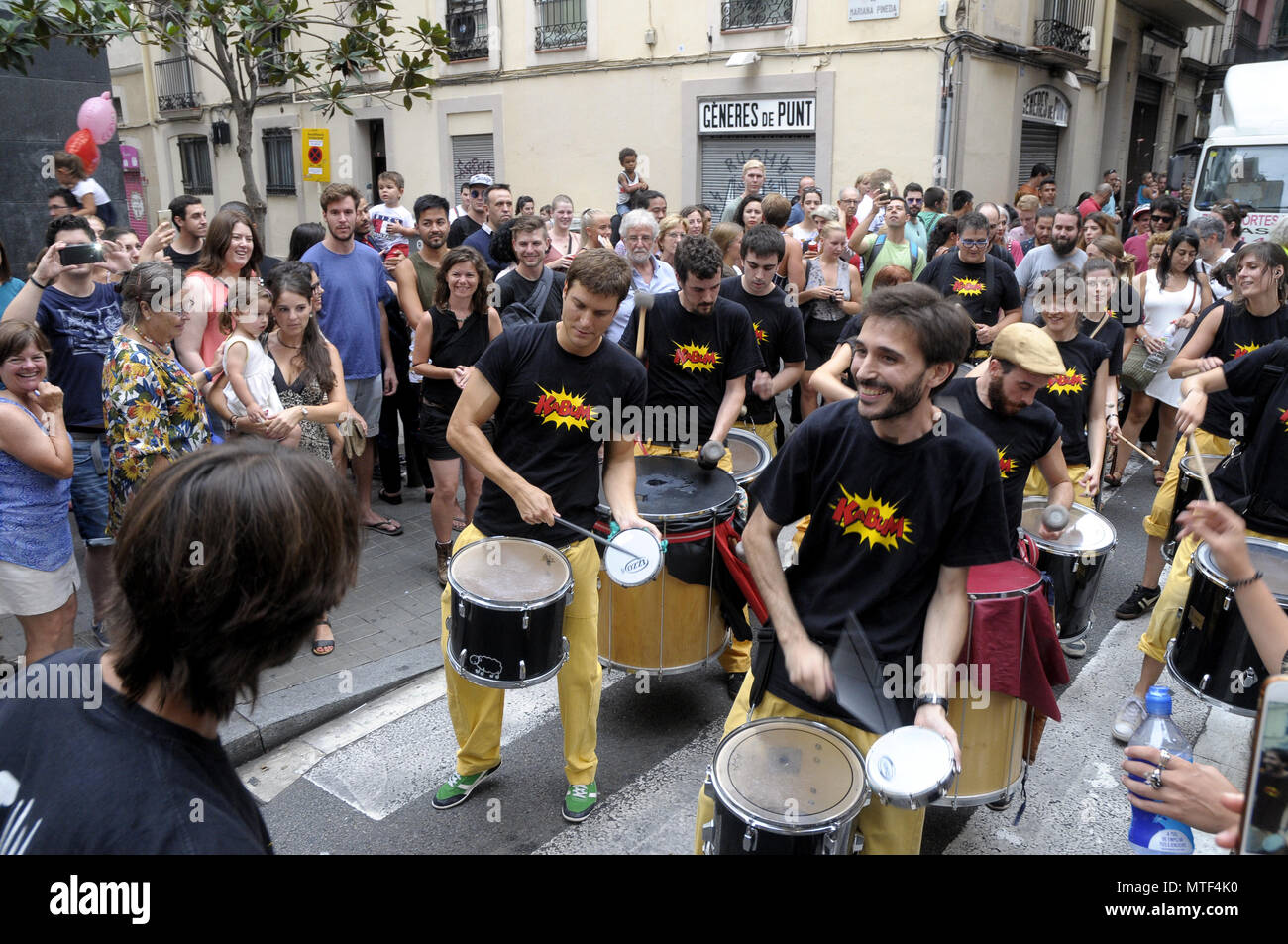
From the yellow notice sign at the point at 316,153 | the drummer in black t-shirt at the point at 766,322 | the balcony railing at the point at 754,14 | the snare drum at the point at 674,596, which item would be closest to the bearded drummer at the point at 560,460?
the snare drum at the point at 674,596

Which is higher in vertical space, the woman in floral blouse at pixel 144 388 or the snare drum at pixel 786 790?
the woman in floral blouse at pixel 144 388

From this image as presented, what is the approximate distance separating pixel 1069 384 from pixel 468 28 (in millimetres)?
16922

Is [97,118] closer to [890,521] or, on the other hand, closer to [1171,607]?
[890,521]

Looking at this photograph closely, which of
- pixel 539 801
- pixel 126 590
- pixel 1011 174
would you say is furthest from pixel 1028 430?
pixel 1011 174

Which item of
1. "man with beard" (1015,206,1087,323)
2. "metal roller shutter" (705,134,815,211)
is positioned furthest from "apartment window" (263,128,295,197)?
"man with beard" (1015,206,1087,323)

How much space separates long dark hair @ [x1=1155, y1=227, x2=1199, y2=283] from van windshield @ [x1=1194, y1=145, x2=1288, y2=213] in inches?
220

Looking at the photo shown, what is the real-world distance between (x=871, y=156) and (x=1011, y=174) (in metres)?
2.68

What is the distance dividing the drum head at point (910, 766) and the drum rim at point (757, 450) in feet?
8.26

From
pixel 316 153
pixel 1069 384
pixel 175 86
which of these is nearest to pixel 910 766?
pixel 1069 384

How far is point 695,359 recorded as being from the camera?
5.09 m

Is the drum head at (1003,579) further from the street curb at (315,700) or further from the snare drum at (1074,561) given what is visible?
the street curb at (315,700)

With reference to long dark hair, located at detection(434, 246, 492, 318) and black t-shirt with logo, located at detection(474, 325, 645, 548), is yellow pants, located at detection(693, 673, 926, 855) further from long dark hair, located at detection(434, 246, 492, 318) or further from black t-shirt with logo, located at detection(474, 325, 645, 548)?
long dark hair, located at detection(434, 246, 492, 318)

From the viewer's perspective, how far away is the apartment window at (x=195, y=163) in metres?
24.6

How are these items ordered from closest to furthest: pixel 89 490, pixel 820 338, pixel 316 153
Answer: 1. pixel 89 490
2. pixel 820 338
3. pixel 316 153
